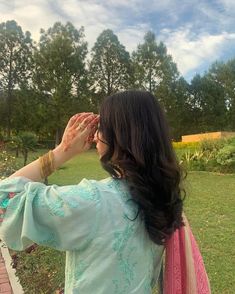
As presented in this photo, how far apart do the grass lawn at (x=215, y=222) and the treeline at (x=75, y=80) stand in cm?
2191

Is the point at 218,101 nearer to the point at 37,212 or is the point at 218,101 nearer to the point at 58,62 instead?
the point at 58,62

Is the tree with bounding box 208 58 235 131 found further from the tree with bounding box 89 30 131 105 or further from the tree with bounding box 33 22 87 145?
the tree with bounding box 33 22 87 145

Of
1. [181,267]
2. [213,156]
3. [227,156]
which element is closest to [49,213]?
[181,267]

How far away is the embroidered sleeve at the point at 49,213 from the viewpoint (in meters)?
1.15

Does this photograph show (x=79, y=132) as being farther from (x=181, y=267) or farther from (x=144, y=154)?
(x=181, y=267)

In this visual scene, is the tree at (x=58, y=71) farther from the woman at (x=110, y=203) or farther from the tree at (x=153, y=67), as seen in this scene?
the woman at (x=110, y=203)

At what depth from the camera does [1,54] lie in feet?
113

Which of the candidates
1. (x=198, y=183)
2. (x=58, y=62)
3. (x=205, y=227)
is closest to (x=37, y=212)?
(x=205, y=227)

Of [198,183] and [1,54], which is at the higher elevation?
[1,54]

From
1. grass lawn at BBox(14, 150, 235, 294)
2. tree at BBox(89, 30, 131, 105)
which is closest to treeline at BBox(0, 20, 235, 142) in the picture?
tree at BBox(89, 30, 131, 105)

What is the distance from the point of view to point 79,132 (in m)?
1.34

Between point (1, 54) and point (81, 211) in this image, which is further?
point (1, 54)

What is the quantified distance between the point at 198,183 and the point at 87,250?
9.83 metres

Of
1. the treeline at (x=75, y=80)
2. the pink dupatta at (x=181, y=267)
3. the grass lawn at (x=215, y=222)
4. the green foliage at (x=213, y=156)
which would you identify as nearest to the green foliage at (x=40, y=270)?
the grass lawn at (x=215, y=222)
